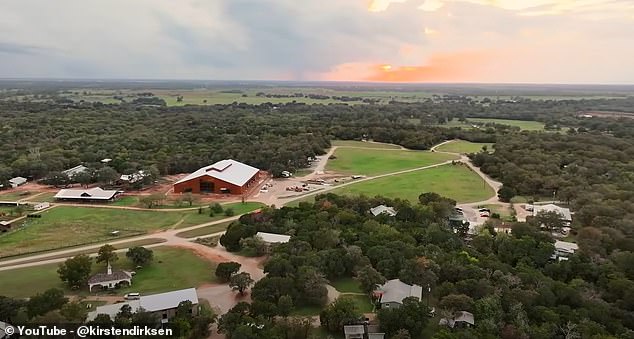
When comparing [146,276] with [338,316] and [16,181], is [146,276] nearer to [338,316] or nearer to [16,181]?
[338,316]

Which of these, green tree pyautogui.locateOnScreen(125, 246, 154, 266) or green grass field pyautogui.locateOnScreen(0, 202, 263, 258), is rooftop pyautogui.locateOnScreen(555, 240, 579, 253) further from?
→ green tree pyautogui.locateOnScreen(125, 246, 154, 266)

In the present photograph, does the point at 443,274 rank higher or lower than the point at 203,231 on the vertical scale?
higher

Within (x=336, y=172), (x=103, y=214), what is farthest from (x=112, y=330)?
(x=336, y=172)

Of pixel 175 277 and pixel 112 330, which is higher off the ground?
pixel 112 330

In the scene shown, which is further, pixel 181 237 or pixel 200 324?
pixel 181 237

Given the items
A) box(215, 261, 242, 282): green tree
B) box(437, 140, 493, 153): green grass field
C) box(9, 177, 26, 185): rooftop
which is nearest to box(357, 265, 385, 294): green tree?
box(215, 261, 242, 282): green tree

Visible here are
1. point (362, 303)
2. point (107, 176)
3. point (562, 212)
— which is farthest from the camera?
point (107, 176)

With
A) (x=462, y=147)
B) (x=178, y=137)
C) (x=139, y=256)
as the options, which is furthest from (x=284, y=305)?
(x=462, y=147)

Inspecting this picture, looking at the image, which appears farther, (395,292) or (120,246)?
(120,246)

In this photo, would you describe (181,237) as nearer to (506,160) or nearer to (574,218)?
(574,218)
